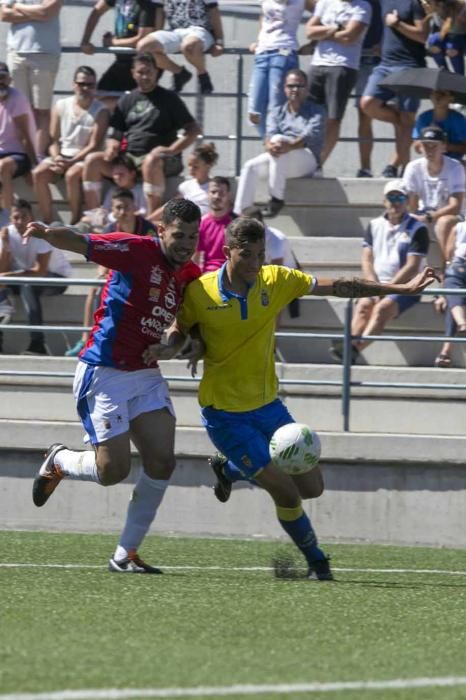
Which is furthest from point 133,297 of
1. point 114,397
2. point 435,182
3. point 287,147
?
point 287,147

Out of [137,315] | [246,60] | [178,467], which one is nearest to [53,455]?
[137,315]

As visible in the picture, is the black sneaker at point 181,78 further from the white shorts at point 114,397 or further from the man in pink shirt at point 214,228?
the white shorts at point 114,397

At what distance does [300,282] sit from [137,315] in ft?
3.02

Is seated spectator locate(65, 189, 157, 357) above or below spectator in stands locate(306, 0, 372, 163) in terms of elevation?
below

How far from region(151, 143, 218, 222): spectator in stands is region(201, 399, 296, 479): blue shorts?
19.3 ft

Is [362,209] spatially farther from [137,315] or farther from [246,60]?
[137,315]

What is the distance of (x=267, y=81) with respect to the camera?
15.3 m

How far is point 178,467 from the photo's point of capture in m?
12.3

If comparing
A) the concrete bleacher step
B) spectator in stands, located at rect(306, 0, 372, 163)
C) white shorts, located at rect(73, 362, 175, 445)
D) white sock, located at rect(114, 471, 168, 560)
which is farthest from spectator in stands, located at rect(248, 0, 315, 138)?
white sock, located at rect(114, 471, 168, 560)

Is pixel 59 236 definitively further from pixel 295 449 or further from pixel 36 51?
pixel 36 51

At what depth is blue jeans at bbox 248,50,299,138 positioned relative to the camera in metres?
15.1

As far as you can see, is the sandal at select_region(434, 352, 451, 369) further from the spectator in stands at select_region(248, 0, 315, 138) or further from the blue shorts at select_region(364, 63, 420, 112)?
the spectator in stands at select_region(248, 0, 315, 138)

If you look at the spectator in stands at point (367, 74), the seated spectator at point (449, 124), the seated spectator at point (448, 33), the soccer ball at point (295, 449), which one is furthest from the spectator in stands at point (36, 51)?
the soccer ball at point (295, 449)

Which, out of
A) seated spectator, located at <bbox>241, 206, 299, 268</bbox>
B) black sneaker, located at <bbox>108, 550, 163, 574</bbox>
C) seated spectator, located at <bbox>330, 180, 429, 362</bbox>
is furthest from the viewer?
seated spectator, located at <bbox>241, 206, 299, 268</bbox>
